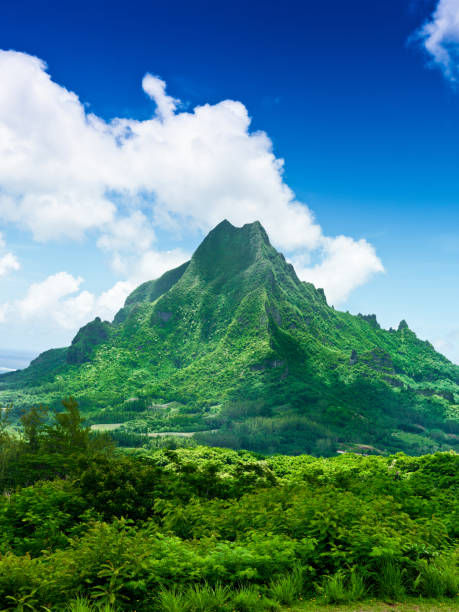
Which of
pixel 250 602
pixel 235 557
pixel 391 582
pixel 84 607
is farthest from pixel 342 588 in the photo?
pixel 84 607

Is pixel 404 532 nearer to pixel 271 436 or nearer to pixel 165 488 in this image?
pixel 165 488

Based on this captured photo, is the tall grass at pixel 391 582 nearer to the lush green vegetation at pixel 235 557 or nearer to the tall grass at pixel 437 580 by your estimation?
the lush green vegetation at pixel 235 557

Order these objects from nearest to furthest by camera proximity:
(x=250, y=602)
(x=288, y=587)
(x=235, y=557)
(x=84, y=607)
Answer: (x=84, y=607) < (x=250, y=602) < (x=288, y=587) < (x=235, y=557)

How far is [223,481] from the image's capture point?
21141mm

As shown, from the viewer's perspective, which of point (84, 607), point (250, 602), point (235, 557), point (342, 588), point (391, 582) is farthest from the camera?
point (391, 582)

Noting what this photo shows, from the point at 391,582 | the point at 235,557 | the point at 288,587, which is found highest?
the point at 235,557

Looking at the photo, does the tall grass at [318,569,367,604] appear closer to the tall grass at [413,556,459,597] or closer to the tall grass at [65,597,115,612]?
the tall grass at [413,556,459,597]

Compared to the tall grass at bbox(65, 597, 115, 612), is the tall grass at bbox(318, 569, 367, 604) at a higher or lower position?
lower

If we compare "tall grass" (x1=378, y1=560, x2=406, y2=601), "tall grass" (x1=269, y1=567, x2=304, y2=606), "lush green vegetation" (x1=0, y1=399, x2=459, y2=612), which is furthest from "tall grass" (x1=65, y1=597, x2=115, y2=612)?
"tall grass" (x1=378, y1=560, x2=406, y2=601)

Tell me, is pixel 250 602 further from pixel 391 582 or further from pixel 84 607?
pixel 391 582

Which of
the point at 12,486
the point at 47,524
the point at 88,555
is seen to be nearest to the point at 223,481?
the point at 47,524

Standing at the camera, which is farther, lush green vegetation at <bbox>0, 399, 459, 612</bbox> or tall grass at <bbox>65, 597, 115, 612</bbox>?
lush green vegetation at <bbox>0, 399, 459, 612</bbox>

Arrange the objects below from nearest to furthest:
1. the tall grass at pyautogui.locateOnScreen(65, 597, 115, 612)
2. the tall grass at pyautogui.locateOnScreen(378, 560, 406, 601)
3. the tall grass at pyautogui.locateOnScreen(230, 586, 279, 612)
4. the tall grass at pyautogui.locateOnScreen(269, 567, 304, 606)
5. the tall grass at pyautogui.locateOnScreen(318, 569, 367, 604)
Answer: the tall grass at pyautogui.locateOnScreen(65, 597, 115, 612)
the tall grass at pyautogui.locateOnScreen(230, 586, 279, 612)
the tall grass at pyautogui.locateOnScreen(269, 567, 304, 606)
the tall grass at pyautogui.locateOnScreen(318, 569, 367, 604)
the tall grass at pyautogui.locateOnScreen(378, 560, 406, 601)

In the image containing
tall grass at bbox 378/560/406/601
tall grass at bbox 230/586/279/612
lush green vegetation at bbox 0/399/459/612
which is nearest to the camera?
lush green vegetation at bbox 0/399/459/612
